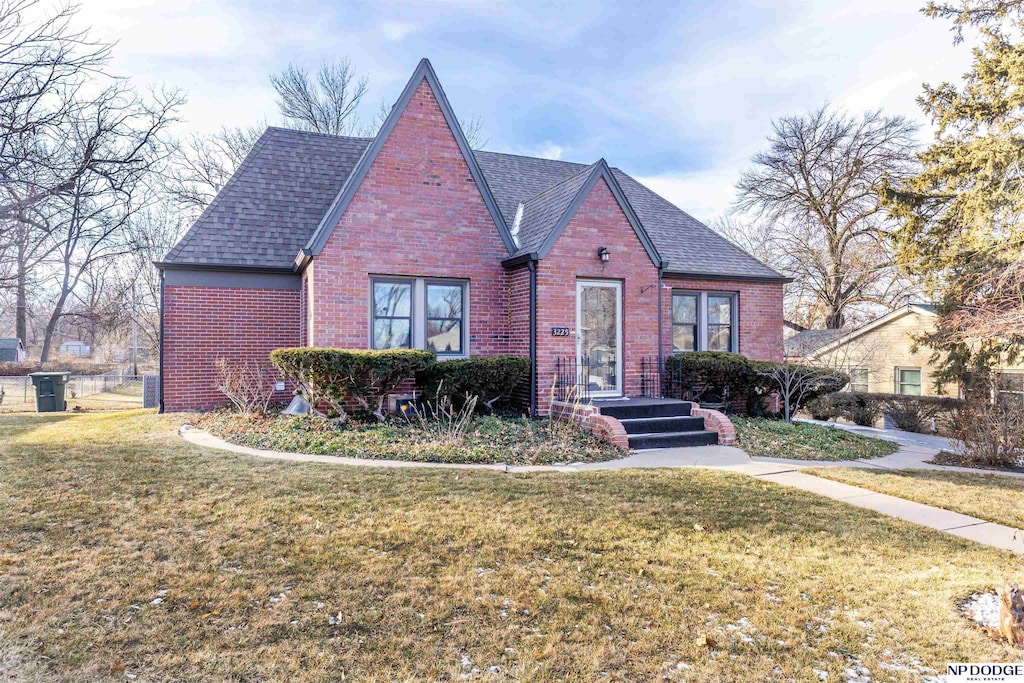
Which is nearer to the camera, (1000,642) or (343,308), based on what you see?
(1000,642)

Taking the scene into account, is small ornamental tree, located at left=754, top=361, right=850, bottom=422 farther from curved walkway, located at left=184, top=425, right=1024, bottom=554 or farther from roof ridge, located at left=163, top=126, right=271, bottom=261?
roof ridge, located at left=163, top=126, right=271, bottom=261

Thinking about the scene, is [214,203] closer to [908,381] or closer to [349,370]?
[349,370]

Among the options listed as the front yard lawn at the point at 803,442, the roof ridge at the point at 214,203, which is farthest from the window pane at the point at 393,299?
the front yard lawn at the point at 803,442

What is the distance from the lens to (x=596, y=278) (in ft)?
34.9

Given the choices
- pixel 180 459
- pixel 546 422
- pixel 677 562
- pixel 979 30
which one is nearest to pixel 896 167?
pixel 979 30

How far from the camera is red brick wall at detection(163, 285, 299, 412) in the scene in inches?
450

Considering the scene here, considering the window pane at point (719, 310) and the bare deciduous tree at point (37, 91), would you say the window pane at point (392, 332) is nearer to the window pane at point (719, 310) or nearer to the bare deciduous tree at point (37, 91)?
the bare deciduous tree at point (37, 91)

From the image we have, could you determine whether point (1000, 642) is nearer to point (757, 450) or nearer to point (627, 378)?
point (757, 450)

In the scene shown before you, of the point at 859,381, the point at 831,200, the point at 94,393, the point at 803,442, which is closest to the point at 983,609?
the point at 803,442

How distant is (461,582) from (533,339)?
22.1 feet

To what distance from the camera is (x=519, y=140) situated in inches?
1028

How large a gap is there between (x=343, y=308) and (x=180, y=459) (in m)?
4.09

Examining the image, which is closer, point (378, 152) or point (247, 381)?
point (378, 152)

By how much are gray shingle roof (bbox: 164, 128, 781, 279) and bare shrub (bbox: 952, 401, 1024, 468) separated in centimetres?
566
